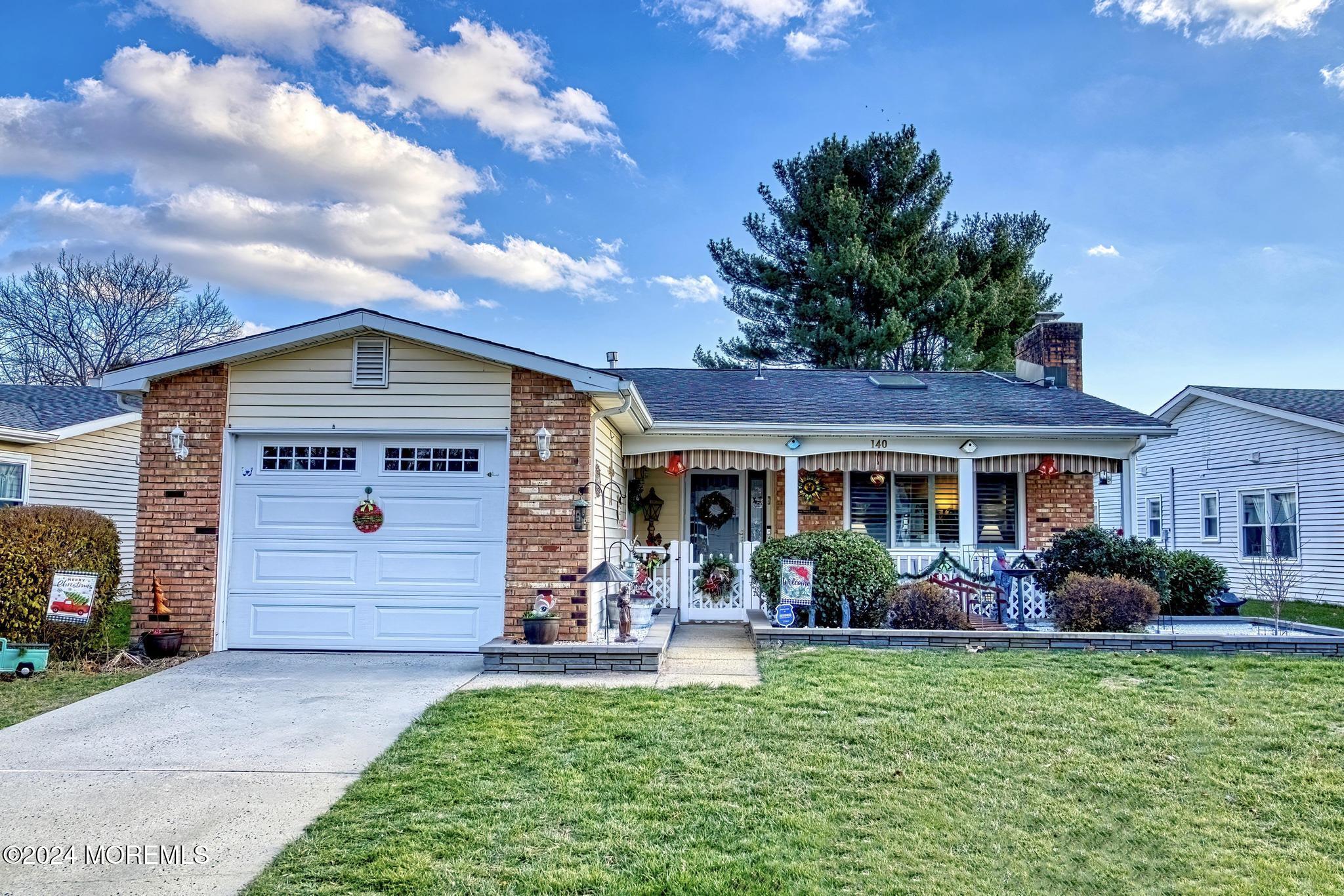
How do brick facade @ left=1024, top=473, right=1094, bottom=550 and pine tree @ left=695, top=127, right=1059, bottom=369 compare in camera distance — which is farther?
pine tree @ left=695, top=127, right=1059, bottom=369

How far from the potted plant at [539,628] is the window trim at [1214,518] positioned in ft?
48.5

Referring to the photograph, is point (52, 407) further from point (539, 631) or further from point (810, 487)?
point (810, 487)

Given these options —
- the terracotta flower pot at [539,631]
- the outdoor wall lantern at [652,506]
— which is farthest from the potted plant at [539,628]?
the outdoor wall lantern at [652,506]

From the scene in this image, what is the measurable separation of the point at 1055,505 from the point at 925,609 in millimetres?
5377

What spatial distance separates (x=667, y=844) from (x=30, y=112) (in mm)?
19576

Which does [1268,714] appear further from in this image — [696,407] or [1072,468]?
[696,407]

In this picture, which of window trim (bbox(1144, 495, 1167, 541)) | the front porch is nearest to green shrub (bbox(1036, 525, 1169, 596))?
the front porch

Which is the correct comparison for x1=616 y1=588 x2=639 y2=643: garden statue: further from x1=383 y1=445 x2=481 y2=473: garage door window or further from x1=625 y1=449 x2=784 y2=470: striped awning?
x1=625 y1=449 x2=784 y2=470: striped awning

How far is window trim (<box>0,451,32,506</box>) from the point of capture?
519 inches

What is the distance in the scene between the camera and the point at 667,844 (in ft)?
12.0

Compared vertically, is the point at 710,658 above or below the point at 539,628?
below

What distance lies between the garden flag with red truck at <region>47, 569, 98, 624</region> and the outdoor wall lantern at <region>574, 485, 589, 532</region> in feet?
15.0

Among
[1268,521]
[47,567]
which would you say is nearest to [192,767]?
[47,567]

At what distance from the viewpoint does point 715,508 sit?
13.5 m
